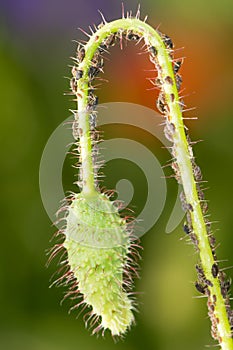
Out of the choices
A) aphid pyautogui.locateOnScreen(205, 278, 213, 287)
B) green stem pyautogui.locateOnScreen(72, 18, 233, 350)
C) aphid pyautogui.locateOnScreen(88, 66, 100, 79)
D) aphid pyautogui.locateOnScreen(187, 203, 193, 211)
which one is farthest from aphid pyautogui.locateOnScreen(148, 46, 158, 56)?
aphid pyautogui.locateOnScreen(205, 278, 213, 287)

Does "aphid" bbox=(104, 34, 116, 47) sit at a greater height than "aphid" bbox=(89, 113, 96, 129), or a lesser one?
greater

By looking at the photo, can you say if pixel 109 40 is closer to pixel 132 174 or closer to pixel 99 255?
pixel 99 255

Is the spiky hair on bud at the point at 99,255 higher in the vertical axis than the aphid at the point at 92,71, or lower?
lower

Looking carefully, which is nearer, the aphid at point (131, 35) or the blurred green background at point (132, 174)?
the aphid at point (131, 35)

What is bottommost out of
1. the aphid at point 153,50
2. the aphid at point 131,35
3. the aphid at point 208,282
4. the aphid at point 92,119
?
the aphid at point 208,282

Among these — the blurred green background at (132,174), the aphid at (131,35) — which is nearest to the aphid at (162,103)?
the aphid at (131,35)

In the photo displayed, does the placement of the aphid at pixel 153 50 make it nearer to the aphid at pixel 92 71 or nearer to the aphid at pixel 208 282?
the aphid at pixel 92 71

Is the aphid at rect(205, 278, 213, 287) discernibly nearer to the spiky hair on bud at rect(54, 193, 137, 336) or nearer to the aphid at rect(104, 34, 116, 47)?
the spiky hair on bud at rect(54, 193, 137, 336)
